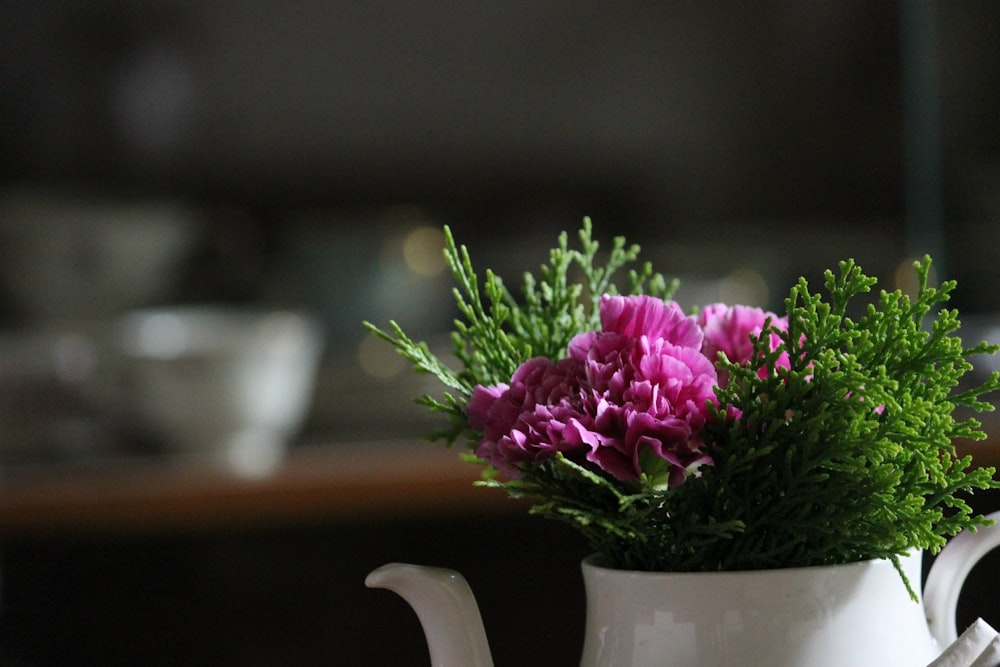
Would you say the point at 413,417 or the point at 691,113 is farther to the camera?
the point at 691,113

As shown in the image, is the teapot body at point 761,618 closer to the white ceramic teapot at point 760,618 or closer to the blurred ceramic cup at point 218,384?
the white ceramic teapot at point 760,618

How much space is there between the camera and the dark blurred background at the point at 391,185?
133cm

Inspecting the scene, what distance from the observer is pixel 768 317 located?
0.33 m

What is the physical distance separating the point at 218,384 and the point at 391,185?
417 mm

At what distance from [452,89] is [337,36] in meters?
0.15

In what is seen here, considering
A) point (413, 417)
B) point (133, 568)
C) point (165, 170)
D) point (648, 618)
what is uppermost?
point (165, 170)

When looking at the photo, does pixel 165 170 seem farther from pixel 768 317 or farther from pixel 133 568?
pixel 768 317

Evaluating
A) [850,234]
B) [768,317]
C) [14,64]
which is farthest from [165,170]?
[768,317]

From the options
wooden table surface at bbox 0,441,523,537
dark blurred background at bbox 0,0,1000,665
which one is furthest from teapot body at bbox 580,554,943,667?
dark blurred background at bbox 0,0,1000,665

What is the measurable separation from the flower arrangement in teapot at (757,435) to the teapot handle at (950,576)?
0.20 feet

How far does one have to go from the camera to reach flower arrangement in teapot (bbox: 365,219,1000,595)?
31 centimetres

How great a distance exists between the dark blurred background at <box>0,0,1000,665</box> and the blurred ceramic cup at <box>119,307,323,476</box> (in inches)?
3.1

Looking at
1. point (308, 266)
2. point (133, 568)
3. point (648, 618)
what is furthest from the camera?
point (308, 266)

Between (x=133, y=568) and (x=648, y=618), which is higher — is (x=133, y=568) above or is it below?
below
